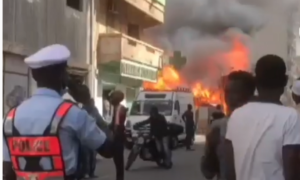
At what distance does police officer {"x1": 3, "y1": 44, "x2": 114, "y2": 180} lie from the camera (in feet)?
11.9

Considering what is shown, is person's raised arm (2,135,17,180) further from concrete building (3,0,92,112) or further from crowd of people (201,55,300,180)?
concrete building (3,0,92,112)

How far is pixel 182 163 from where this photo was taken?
63.9 ft

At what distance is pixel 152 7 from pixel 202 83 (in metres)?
10.4

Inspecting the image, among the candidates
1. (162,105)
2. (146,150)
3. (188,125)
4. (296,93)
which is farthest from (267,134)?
(162,105)

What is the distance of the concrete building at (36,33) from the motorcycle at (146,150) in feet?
8.18

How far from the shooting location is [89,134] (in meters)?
3.64

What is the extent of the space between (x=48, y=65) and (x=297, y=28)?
3265cm

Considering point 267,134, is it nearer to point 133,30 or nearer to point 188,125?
point 188,125

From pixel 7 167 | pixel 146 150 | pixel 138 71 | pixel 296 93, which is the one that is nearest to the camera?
Result: pixel 7 167

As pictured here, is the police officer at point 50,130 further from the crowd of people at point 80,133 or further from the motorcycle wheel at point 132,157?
the motorcycle wheel at point 132,157

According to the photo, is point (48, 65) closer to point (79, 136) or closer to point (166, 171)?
point (79, 136)

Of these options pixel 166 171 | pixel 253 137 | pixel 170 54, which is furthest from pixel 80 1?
pixel 253 137

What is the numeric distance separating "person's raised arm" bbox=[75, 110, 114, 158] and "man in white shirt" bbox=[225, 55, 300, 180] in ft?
2.42

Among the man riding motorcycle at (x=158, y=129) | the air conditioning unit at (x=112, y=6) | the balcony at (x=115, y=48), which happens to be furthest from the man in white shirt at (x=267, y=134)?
the air conditioning unit at (x=112, y=6)
